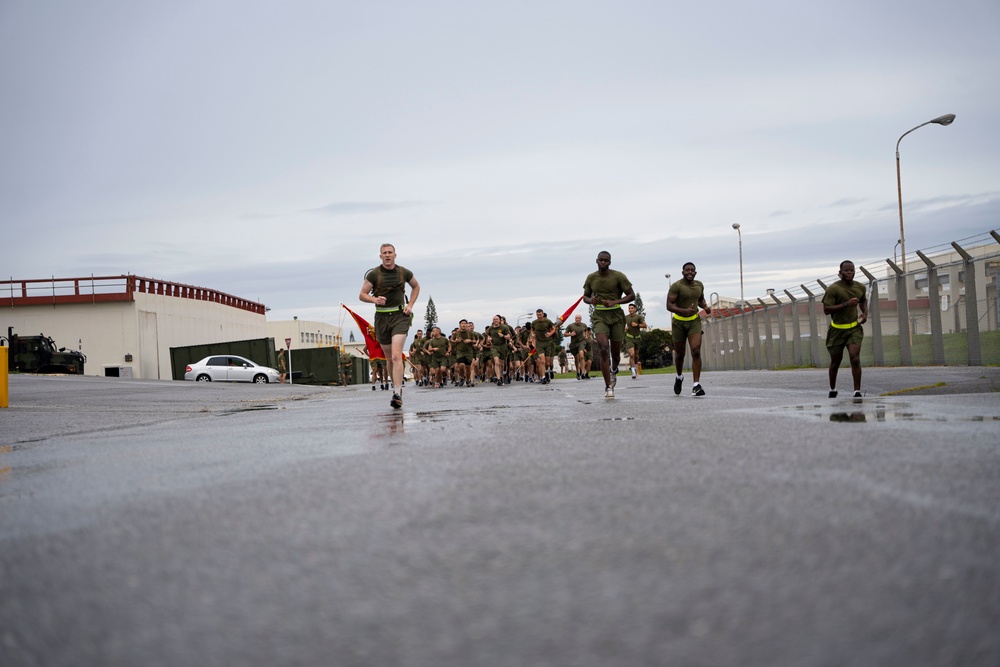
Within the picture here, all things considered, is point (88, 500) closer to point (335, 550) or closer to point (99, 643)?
point (335, 550)

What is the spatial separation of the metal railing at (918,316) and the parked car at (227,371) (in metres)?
21.6

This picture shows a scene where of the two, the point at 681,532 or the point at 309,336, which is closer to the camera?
the point at 681,532

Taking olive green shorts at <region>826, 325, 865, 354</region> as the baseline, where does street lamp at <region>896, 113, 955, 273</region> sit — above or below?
above

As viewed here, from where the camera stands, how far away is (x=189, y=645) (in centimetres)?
222

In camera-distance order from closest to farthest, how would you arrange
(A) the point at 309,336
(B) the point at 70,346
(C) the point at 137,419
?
(C) the point at 137,419 → (B) the point at 70,346 → (A) the point at 309,336

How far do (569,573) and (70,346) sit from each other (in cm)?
5734

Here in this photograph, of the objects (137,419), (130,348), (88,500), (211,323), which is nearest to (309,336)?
(211,323)

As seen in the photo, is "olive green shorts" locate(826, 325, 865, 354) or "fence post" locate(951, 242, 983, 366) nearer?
"olive green shorts" locate(826, 325, 865, 354)

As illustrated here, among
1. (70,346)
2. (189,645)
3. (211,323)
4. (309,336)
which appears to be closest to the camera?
(189,645)

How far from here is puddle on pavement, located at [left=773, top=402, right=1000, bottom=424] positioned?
24.0 feet

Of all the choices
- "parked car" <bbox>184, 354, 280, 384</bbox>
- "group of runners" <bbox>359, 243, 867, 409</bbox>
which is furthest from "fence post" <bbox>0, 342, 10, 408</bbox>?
"parked car" <bbox>184, 354, 280, 384</bbox>

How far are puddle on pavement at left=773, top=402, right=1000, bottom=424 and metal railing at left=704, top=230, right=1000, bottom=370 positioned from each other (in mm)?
12840

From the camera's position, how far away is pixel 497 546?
308cm

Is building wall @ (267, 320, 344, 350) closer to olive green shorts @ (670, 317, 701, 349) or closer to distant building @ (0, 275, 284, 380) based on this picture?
distant building @ (0, 275, 284, 380)
